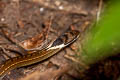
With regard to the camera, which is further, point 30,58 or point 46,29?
point 46,29

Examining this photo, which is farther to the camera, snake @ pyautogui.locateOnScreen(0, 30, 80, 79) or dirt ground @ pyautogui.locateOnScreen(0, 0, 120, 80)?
dirt ground @ pyautogui.locateOnScreen(0, 0, 120, 80)

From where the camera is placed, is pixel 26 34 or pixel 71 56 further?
pixel 26 34

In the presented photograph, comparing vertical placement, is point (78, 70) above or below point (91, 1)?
below

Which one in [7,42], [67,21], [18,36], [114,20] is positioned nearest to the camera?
[114,20]

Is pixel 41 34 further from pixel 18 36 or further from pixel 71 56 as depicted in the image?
pixel 71 56

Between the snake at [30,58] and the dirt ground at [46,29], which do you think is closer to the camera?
the snake at [30,58]

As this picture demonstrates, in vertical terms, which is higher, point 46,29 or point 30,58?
point 46,29

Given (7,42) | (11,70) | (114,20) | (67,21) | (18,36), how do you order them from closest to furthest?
(114,20) < (11,70) < (7,42) < (18,36) < (67,21)

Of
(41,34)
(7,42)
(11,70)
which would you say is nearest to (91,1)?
(41,34)
